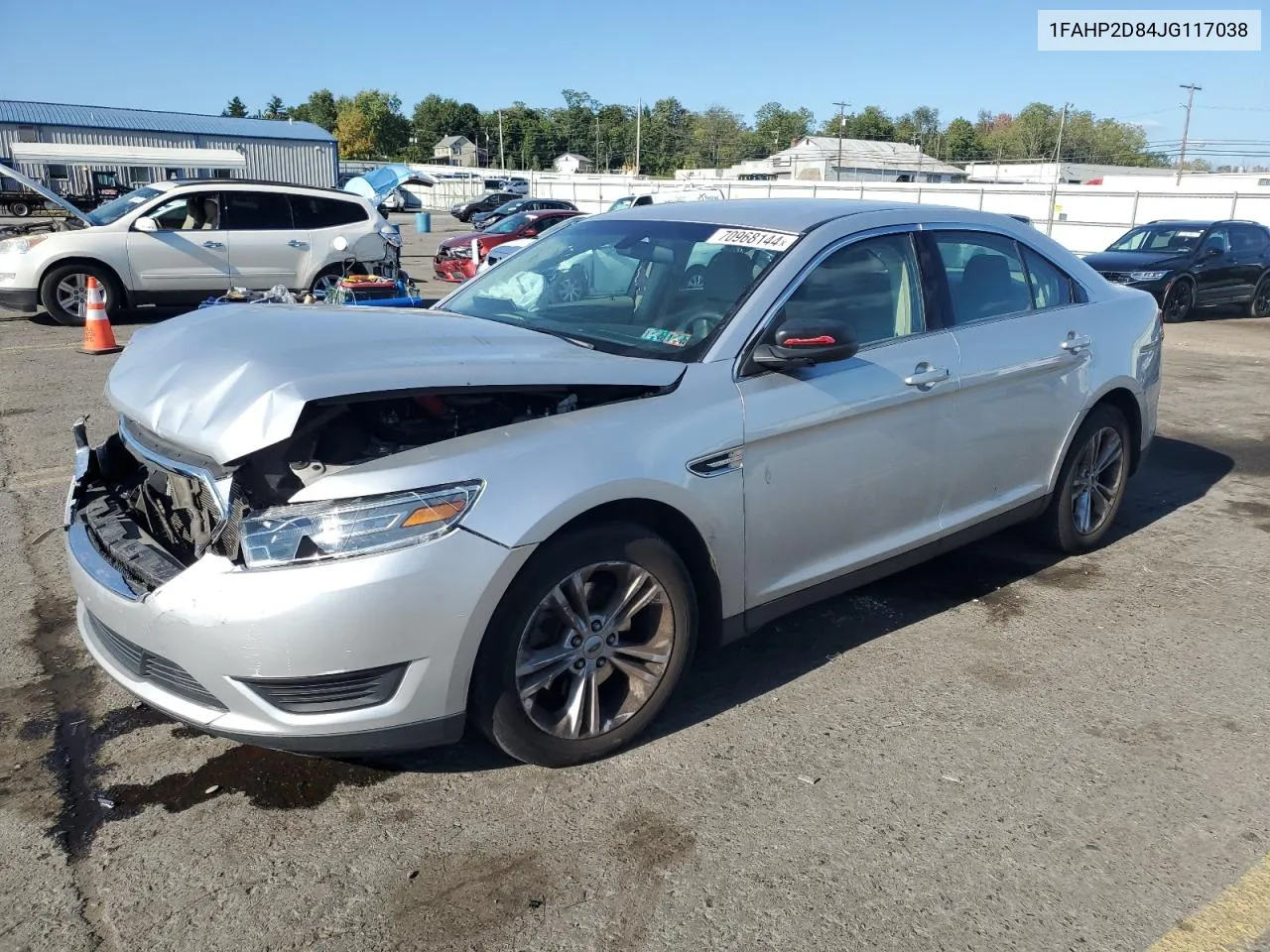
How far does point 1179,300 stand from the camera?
1544 centimetres

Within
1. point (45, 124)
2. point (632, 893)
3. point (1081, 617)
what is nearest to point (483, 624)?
point (632, 893)

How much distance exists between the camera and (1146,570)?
4.93 meters

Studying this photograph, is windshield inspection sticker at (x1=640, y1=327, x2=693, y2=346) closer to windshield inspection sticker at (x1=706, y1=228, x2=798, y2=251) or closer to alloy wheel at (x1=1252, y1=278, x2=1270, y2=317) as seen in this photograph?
windshield inspection sticker at (x1=706, y1=228, x2=798, y2=251)

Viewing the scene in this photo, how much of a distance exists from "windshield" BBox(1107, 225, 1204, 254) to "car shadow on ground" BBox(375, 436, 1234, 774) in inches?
453

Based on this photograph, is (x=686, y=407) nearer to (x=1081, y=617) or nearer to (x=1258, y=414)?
(x=1081, y=617)

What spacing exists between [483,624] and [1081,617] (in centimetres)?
286

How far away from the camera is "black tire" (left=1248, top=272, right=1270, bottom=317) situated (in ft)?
54.1

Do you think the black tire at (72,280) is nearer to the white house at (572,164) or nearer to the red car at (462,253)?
the red car at (462,253)

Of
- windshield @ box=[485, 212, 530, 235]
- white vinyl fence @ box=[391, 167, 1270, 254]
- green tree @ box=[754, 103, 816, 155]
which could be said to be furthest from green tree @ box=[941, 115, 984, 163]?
windshield @ box=[485, 212, 530, 235]

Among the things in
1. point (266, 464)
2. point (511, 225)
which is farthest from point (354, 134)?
point (266, 464)

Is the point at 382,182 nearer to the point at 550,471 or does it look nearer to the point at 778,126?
the point at 550,471

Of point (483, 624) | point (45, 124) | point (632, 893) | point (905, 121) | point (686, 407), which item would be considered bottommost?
point (632, 893)

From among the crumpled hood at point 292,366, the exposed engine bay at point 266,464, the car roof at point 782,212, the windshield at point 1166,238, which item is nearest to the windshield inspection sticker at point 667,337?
the crumpled hood at point 292,366

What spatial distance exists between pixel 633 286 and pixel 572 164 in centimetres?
12180
